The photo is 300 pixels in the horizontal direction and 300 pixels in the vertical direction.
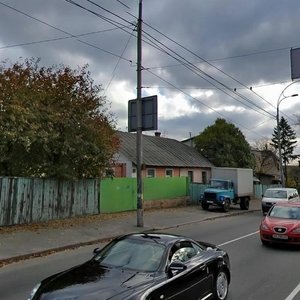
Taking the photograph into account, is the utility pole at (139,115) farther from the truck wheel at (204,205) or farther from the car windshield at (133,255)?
the car windshield at (133,255)

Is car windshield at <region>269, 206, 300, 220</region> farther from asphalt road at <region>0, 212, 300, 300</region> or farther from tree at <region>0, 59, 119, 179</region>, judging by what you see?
tree at <region>0, 59, 119, 179</region>

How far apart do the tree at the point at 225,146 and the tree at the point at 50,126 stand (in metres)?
28.8

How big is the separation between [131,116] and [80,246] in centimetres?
722

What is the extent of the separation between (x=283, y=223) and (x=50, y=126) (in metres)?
10.6

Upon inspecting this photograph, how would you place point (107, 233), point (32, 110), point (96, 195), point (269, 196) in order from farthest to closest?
point (269, 196)
point (96, 195)
point (32, 110)
point (107, 233)

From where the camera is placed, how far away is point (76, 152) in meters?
20.2

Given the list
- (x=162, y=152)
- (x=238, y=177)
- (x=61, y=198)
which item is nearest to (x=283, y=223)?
(x=61, y=198)

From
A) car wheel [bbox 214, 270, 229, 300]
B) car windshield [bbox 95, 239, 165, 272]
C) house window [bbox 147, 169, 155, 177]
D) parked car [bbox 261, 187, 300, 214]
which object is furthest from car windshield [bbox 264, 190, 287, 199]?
car windshield [bbox 95, 239, 165, 272]

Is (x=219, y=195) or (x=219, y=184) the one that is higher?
(x=219, y=184)

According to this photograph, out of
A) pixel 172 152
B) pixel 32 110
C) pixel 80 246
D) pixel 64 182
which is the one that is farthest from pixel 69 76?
pixel 172 152

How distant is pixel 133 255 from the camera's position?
632cm

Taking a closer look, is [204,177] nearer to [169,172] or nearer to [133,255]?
[169,172]

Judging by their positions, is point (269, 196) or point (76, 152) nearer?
point (76, 152)

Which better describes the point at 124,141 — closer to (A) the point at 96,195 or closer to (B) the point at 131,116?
(A) the point at 96,195
